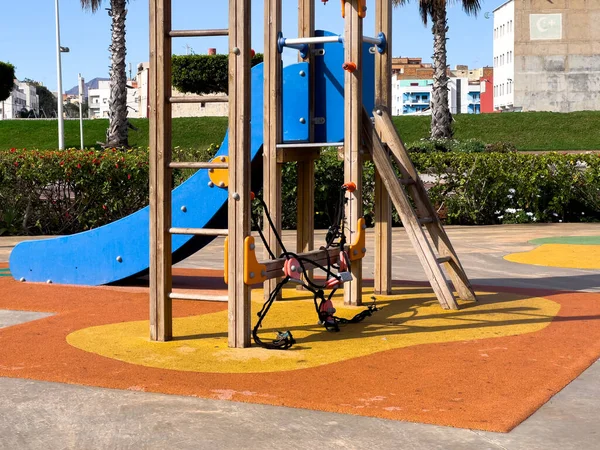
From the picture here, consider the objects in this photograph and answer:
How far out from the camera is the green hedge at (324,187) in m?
14.4

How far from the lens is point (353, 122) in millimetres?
7859

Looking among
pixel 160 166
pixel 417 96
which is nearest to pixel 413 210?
pixel 160 166

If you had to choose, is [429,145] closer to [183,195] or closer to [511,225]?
[511,225]

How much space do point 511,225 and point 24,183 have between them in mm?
8333

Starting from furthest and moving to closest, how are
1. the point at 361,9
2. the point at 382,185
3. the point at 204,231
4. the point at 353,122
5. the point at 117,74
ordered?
the point at 117,74, the point at 382,185, the point at 353,122, the point at 361,9, the point at 204,231

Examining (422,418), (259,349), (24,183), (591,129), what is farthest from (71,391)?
(591,129)

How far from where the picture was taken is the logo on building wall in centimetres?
6994

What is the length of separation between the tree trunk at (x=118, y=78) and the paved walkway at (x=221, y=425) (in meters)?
22.0

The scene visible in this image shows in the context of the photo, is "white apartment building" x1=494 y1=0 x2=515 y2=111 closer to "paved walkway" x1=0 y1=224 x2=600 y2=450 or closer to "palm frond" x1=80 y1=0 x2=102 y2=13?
"palm frond" x1=80 y1=0 x2=102 y2=13

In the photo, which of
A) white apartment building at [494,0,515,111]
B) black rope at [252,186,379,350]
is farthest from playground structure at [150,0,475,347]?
white apartment building at [494,0,515,111]

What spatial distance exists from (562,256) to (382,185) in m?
4.13

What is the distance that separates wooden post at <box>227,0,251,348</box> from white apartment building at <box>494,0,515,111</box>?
76.6 m

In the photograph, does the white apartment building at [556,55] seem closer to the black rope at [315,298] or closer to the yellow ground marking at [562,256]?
the yellow ground marking at [562,256]

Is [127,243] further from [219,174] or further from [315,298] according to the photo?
[315,298]
